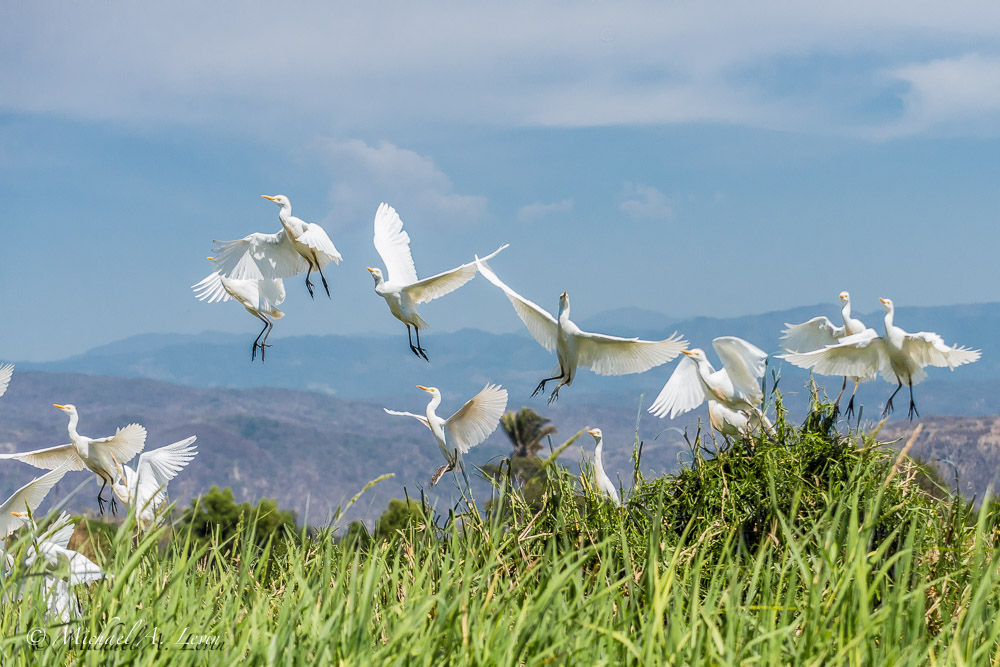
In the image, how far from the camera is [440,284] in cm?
628

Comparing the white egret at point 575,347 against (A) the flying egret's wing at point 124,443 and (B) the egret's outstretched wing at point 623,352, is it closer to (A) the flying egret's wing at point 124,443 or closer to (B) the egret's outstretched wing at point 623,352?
(B) the egret's outstretched wing at point 623,352

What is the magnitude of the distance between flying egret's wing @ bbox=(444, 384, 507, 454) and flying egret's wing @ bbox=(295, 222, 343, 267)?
1.65 metres

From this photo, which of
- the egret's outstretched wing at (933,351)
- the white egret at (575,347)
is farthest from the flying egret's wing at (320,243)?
the egret's outstretched wing at (933,351)

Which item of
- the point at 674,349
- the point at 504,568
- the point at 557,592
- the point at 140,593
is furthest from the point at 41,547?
the point at 674,349

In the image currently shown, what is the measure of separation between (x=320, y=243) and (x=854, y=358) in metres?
4.13

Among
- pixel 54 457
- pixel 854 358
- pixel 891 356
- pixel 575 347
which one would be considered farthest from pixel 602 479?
pixel 54 457

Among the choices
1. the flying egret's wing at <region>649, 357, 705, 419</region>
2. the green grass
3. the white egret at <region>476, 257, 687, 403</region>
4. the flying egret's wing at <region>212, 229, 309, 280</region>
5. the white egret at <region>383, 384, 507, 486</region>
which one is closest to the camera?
the green grass

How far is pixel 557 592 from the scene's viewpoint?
11.9 feet

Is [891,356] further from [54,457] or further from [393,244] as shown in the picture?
[54,457]

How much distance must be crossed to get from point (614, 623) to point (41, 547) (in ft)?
9.77

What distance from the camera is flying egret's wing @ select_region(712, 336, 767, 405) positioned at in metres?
5.77

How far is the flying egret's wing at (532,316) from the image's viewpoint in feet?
17.8

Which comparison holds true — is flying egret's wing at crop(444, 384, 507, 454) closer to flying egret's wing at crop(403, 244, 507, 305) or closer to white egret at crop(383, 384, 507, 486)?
white egret at crop(383, 384, 507, 486)

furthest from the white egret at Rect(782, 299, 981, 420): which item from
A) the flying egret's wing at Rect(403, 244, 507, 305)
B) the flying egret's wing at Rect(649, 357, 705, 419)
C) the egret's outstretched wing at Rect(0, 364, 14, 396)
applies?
the egret's outstretched wing at Rect(0, 364, 14, 396)
